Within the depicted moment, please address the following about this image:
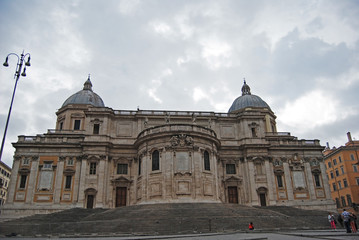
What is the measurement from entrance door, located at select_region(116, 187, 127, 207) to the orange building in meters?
37.0

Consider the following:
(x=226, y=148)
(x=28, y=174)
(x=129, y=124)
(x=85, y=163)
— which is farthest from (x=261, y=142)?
(x=28, y=174)

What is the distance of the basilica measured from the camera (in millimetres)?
32438

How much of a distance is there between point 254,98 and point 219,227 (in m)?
34.2

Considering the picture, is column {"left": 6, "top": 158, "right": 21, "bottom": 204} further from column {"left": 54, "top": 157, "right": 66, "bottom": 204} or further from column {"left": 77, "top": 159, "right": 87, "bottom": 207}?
column {"left": 77, "top": 159, "right": 87, "bottom": 207}

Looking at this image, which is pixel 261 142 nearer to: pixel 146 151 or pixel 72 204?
pixel 146 151

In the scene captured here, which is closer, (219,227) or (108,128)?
(219,227)

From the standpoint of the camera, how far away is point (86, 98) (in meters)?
47.9

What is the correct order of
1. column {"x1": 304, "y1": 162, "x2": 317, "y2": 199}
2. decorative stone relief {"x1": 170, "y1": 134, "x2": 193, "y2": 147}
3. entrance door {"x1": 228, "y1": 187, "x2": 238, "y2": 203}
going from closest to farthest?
decorative stone relief {"x1": 170, "y1": 134, "x2": 193, "y2": 147}, entrance door {"x1": 228, "y1": 187, "x2": 238, "y2": 203}, column {"x1": 304, "y1": 162, "x2": 317, "y2": 199}

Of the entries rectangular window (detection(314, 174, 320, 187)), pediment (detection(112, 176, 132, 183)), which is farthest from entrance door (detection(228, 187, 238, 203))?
pediment (detection(112, 176, 132, 183))

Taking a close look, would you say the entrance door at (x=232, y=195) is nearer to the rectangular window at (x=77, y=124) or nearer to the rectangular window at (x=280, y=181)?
the rectangular window at (x=280, y=181)

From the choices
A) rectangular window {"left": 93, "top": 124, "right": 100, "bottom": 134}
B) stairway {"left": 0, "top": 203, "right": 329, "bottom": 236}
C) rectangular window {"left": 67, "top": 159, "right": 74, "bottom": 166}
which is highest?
rectangular window {"left": 93, "top": 124, "right": 100, "bottom": 134}

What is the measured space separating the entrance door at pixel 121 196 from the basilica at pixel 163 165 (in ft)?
0.40

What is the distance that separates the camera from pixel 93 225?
21172mm

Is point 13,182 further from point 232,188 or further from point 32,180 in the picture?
point 232,188
